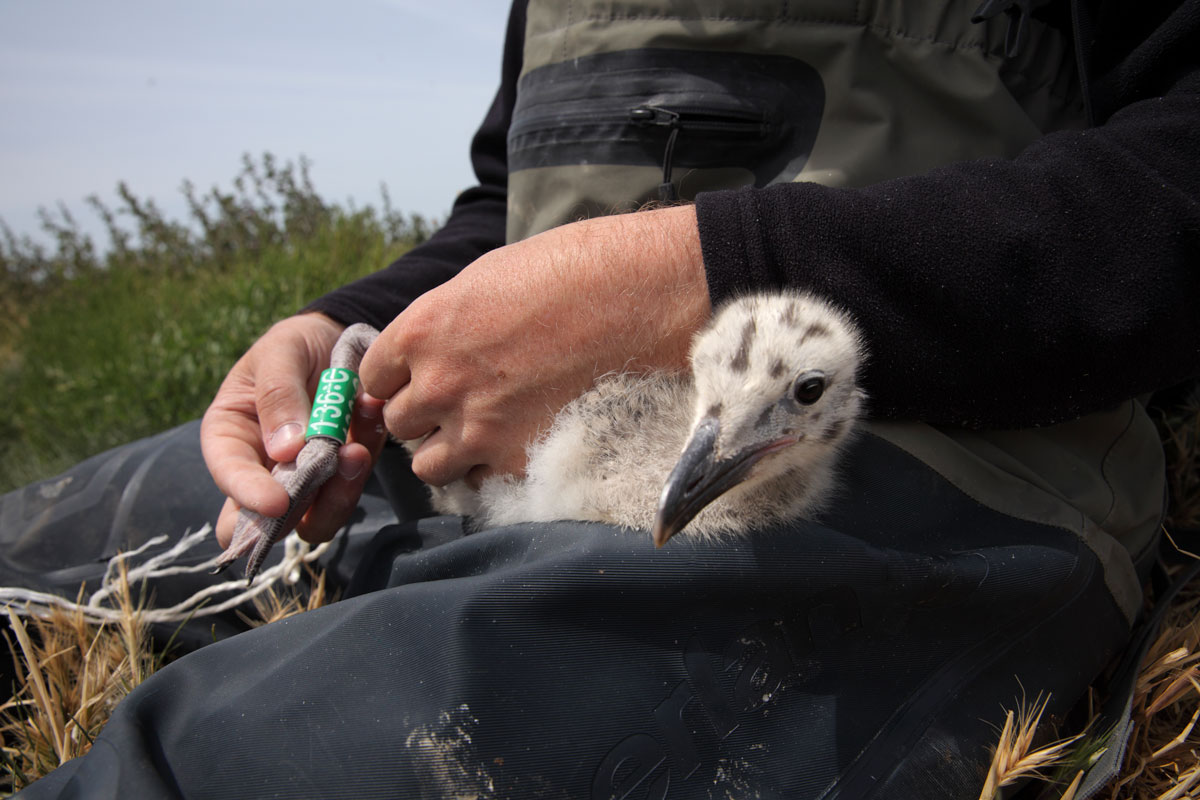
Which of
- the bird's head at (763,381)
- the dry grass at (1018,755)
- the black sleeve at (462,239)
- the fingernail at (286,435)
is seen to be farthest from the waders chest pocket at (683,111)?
the dry grass at (1018,755)

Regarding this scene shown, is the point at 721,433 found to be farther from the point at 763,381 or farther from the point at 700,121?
the point at 700,121

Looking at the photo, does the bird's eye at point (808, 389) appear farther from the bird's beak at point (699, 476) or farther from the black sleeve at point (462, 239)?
the black sleeve at point (462, 239)

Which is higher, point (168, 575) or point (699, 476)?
point (699, 476)

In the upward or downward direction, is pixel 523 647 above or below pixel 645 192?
below

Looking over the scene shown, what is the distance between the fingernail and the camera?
6.22 ft

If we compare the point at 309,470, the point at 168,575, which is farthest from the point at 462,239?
the point at 168,575

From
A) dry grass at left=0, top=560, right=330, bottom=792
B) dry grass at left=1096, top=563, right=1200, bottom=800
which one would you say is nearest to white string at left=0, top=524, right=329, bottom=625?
dry grass at left=0, top=560, right=330, bottom=792

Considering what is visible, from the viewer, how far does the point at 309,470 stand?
179 cm

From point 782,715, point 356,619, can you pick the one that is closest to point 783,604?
point 782,715

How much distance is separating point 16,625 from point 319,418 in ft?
2.74

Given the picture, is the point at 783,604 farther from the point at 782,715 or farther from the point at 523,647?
the point at 523,647

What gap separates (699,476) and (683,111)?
88cm

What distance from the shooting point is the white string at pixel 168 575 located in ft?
6.27

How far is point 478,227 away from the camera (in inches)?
102
